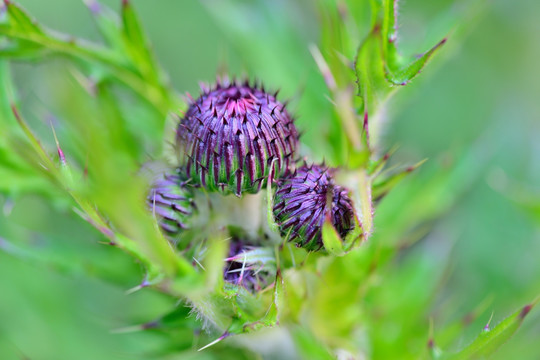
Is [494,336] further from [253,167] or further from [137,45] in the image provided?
[137,45]

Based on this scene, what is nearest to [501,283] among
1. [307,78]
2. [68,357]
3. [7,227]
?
[307,78]

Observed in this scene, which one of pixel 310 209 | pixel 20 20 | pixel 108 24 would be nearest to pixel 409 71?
pixel 310 209

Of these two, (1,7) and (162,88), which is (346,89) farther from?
(1,7)

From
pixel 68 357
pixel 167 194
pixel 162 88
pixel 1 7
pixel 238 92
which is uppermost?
pixel 1 7

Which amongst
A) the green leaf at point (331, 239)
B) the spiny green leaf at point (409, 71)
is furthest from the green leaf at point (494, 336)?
the spiny green leaf at point (409, 71)

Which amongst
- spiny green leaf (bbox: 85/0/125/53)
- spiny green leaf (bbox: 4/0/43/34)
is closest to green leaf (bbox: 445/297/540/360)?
spiny green leaf (bbox: 85/0/125/53)

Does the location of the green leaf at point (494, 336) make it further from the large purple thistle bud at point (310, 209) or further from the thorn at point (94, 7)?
the thorn at point (94, 7)
